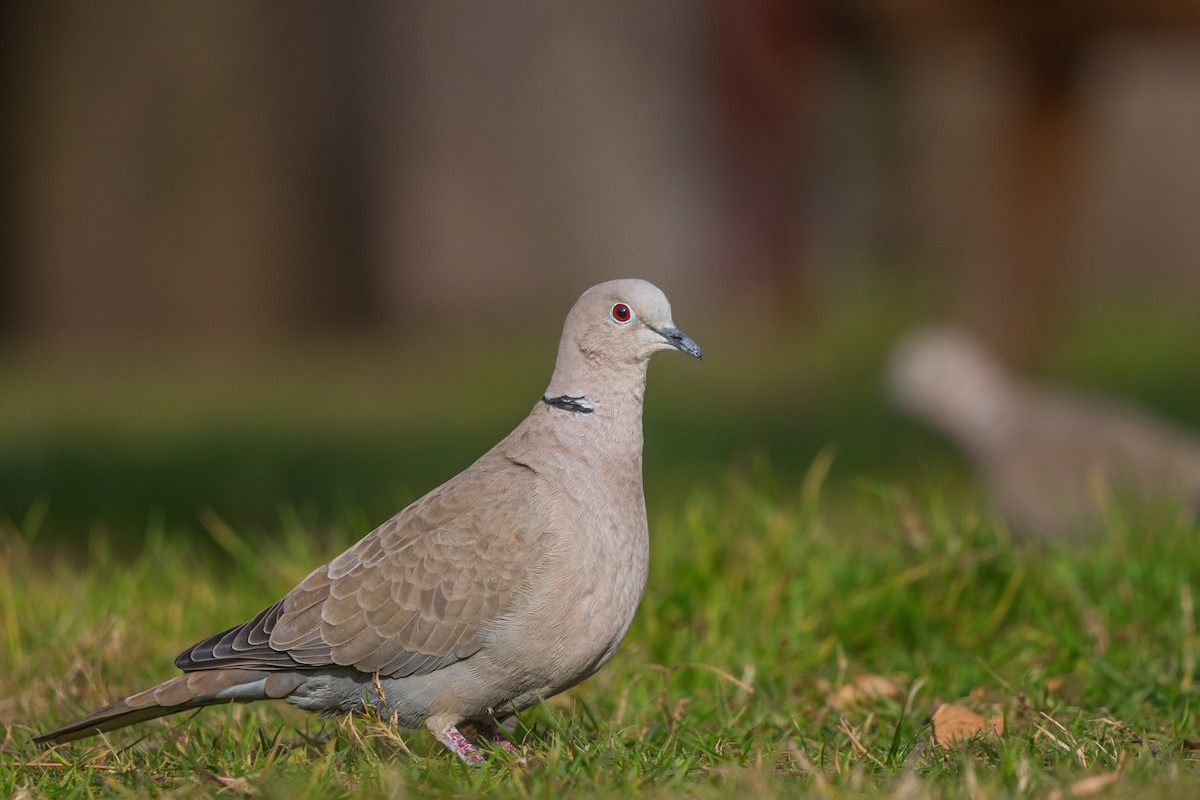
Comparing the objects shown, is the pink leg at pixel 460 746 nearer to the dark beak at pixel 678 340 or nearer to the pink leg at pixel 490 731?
the pink leg at pixel 490 731

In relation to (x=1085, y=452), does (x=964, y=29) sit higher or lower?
higher

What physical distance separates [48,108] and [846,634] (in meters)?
9.50

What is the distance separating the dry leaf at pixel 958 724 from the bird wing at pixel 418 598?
960 millimetres

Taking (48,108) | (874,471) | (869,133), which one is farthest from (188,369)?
(869,133)

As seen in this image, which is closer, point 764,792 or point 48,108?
point 764,792

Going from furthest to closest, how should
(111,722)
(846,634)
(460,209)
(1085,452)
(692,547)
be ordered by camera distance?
(460,209), (1085,452), (692,547), (846,634), (111,722)

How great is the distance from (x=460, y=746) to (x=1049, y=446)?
11.2ft

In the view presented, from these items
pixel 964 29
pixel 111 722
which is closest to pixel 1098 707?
pixel 111 722

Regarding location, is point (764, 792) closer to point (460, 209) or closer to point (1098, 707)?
point (1098, 707)

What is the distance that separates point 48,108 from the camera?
467 inches

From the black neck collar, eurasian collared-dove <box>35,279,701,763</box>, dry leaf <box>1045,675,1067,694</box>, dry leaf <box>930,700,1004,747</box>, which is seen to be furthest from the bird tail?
dry leaf <box>1045,675,1067,694</box>

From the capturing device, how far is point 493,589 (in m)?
3.29

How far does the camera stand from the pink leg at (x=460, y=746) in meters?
3.25

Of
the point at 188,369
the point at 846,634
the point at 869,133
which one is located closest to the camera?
the point at 846,634
